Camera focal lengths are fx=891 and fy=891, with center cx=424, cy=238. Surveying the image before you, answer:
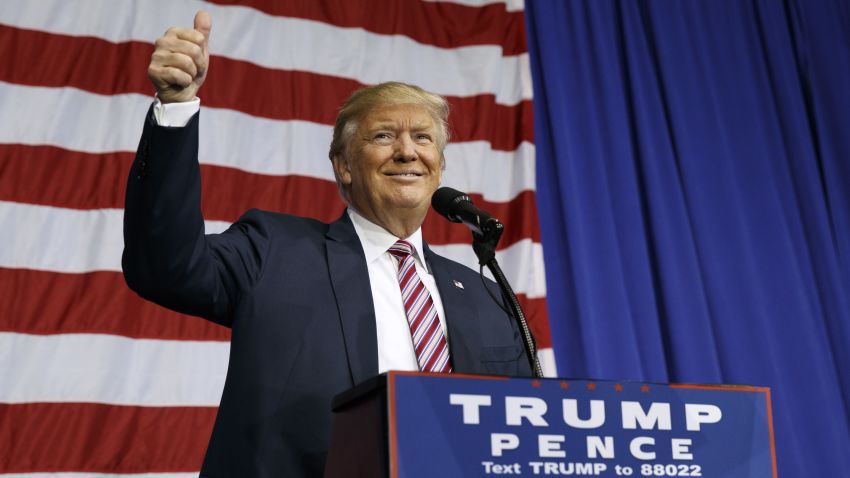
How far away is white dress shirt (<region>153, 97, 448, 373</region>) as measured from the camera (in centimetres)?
146

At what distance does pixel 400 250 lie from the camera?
1646 mm

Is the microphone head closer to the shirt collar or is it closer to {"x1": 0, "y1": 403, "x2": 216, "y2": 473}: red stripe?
the shirt collar

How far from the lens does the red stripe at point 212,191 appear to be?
254cm

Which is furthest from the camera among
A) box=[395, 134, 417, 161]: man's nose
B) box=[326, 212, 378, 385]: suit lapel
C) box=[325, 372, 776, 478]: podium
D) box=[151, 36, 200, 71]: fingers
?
box=[395, 134, 417, 161]: man's nose

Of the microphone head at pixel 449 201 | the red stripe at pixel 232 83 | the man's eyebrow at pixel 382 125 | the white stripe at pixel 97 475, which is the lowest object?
the white stripe at pixel 97 475

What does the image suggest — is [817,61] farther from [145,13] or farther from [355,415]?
A: [355,415]

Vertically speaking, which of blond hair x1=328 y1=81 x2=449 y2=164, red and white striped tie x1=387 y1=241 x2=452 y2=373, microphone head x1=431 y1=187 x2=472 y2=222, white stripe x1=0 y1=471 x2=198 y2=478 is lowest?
white stripe x1=0 y1=471 x2=198 y2=478

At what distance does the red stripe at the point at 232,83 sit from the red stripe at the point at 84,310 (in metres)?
0.59

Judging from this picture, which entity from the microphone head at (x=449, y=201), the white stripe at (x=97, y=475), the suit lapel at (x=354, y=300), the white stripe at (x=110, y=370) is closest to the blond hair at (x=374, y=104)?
the suit lapel at (x=354, y=300)

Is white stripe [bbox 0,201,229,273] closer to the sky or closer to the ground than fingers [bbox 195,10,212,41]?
closer to the sky

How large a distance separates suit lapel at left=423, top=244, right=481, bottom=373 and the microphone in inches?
9.6

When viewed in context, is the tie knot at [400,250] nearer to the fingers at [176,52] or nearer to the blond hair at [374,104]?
the blond hair at [374,104]

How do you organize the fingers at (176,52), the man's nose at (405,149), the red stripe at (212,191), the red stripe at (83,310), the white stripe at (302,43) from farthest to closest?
the white stripe at (302,43), the red stripe at (212,191), the red stripe at (83,310), the man's nose at (405,149), the fingers at (176,52)

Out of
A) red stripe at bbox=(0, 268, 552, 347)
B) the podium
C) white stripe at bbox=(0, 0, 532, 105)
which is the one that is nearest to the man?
the podium
